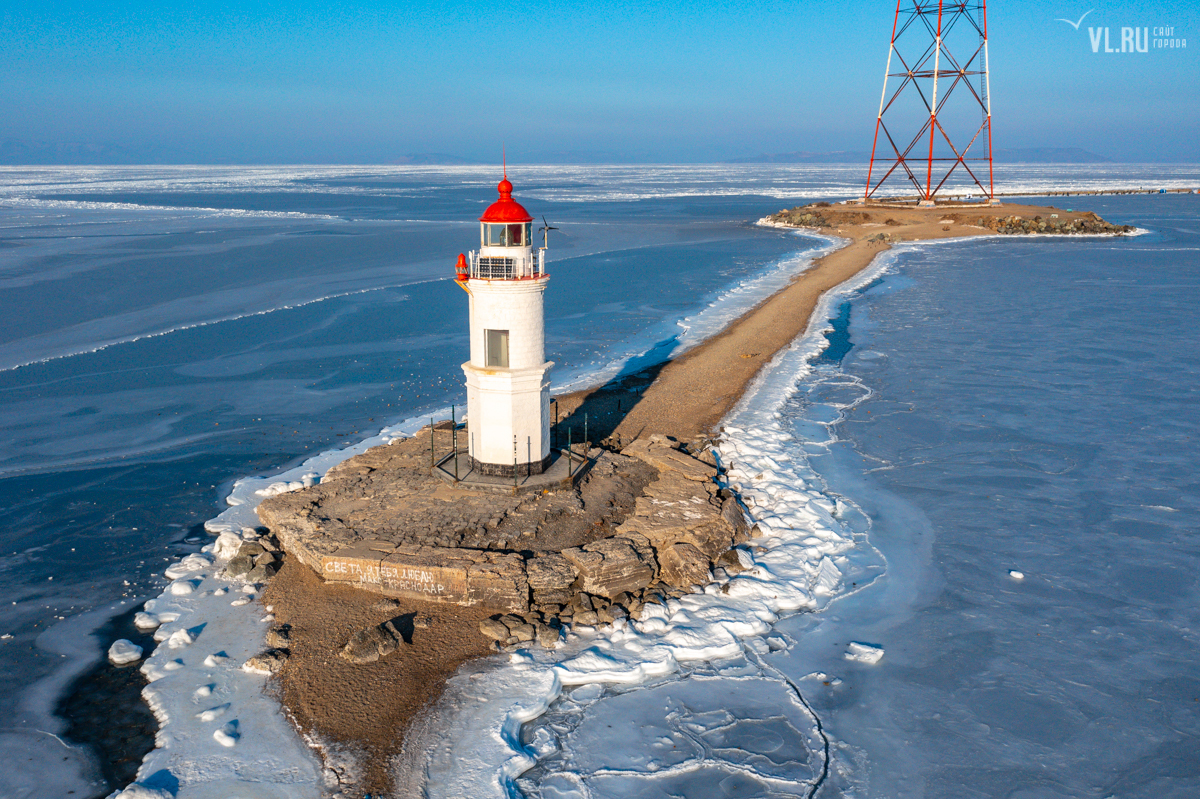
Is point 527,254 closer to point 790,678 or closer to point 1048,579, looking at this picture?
point 790,678

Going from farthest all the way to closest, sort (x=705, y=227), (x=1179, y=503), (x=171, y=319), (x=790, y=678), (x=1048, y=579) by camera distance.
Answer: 1. (x=705, y=227)
2. (x=171, y=319)
3. (x=1179, y=503)
4. (x=1048, y=579)
5. (x=790, y=678)

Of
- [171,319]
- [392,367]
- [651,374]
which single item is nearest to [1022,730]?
[651,374]

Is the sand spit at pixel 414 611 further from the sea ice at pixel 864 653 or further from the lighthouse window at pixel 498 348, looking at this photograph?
the sea ice at pixel 864 653

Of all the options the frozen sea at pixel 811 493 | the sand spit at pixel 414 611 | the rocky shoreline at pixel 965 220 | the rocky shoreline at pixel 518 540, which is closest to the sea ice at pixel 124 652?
the frozen sea at pixel 811 493

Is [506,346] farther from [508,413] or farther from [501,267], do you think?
[501,267]

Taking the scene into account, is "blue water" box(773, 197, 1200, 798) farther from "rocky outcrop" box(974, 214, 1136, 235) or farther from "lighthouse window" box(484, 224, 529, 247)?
"rocky outcrop" box(974, 214, 1136, 235)
